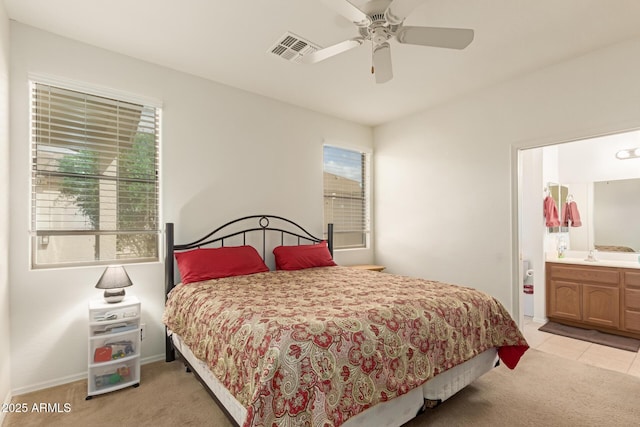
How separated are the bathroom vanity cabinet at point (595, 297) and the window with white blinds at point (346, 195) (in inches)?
101

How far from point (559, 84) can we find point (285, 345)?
347cm

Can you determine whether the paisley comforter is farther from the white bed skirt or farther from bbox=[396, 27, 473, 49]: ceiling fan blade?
bbox=[396, 27, 473, 49]: ceiling fan blade

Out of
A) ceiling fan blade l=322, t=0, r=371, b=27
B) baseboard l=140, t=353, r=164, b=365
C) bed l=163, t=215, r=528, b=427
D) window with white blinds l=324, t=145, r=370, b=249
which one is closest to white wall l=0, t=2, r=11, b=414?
baseboard l=140, t=353, r=164, b=365

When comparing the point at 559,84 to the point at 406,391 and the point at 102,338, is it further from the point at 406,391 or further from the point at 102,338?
the point at 102,338

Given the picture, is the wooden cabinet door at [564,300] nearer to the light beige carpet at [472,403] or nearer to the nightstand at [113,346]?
the light beige carpet at [472,403]

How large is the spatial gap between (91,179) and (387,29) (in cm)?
267

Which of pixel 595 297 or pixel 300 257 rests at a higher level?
pixel 300 257

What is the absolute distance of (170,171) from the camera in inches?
121

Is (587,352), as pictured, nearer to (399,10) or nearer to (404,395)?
(404,395)

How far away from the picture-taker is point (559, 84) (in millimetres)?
3012

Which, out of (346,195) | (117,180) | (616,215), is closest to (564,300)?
(616,215)

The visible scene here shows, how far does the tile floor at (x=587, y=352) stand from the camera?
9.37 ft

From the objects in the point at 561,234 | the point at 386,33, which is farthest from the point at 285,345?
the point at 561,234

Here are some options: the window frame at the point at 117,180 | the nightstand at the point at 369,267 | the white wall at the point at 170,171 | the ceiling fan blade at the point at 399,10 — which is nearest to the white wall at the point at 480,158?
the nightstand at the point at 369,267
